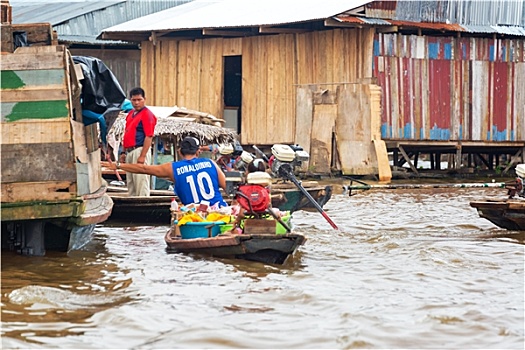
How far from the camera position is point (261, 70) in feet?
74.3

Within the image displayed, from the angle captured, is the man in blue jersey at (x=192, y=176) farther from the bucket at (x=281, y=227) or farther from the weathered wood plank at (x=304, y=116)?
the weathered wood plank at (x=304, y=116)

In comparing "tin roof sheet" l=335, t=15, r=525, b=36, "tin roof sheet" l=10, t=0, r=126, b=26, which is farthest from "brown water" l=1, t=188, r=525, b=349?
"tin roof sheet" l=10, t=0, r=126, b=26

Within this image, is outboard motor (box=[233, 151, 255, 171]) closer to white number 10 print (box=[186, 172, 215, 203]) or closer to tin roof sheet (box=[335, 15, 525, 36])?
white number 10 print (box=[186, 172, 215, 203])

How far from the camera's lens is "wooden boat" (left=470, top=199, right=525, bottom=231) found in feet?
36.6

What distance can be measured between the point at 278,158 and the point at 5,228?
3.87 meters

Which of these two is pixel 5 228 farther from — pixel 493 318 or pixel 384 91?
pixel 384 91

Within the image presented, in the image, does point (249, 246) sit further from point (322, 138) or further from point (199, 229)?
point (322, 138)

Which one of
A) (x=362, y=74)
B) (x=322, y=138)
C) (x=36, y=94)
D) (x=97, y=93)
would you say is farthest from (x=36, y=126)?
(x=362, y=74)

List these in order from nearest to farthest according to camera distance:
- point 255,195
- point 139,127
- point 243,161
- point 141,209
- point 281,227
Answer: point 255,195 < point 281,227 < point 139,127 < point 141,209 < point 243,161

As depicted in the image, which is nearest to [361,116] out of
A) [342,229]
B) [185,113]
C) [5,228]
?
[185,113]

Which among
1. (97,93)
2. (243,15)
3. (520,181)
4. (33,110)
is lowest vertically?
(520,181)

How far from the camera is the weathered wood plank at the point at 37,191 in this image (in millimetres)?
8070

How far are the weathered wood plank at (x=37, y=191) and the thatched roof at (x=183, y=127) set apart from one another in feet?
24.6

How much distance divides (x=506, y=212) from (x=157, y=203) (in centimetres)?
450
